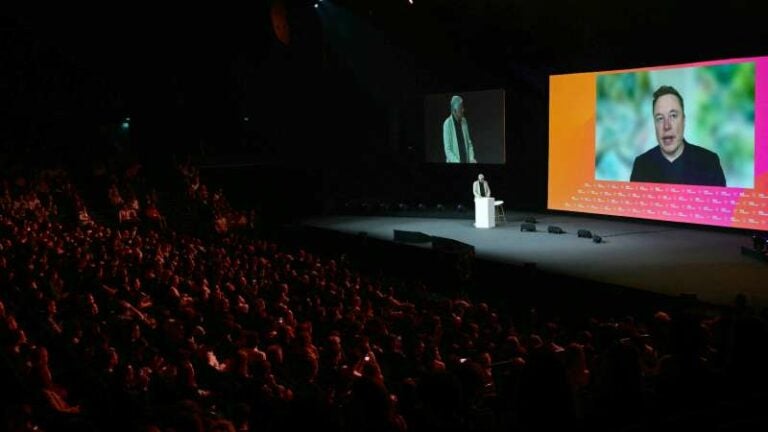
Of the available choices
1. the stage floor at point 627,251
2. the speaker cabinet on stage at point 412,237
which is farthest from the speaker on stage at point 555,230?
the speaker cabinet on stage at point 412,237

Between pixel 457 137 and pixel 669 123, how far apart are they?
5.85m

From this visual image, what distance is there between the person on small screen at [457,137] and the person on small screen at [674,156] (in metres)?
4.80

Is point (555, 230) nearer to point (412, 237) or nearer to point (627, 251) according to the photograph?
point (627, 251)

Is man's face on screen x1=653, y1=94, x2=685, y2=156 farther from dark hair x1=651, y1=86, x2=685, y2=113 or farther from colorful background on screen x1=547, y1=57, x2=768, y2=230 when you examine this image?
colorful background on screen x1=547, y1=57, x2=768, y2=230

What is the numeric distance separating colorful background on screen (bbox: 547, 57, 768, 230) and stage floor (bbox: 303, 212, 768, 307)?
1.38 feet

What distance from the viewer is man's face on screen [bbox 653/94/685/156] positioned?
14516 millimetres

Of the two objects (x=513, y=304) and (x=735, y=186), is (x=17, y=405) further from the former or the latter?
(x=735, y=186)

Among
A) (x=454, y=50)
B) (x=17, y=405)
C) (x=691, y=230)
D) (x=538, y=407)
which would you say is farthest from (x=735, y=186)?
(x=17, y=405)

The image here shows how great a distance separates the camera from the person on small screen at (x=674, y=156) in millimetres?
14055

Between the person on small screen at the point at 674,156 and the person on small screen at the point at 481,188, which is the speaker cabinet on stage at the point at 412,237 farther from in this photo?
the person on small screen at the point at 674,156

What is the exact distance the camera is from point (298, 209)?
20.4 m

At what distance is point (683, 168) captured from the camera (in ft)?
47.6

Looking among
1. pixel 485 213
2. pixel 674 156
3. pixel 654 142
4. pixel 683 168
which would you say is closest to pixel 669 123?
pixel 654 142

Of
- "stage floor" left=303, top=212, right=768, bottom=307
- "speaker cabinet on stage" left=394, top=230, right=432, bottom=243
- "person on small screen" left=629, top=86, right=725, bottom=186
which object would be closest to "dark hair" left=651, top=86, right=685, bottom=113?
"person on small screen" left=629, top=86, right=725, bottom=186
